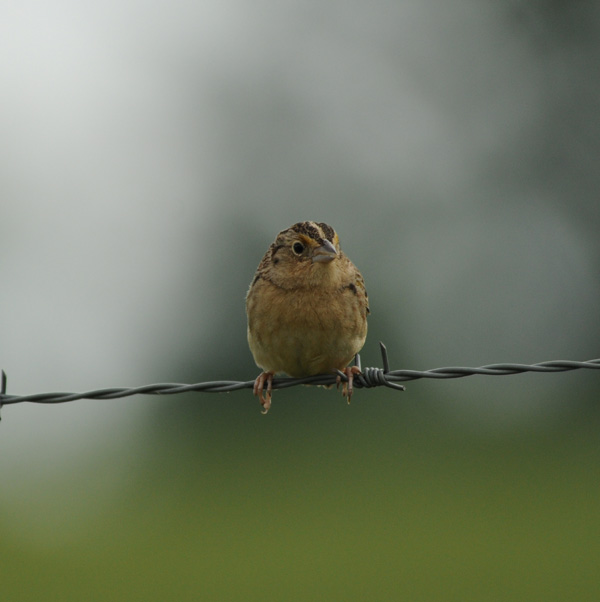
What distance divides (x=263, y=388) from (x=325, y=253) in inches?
35.1

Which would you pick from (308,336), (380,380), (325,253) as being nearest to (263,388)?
(308,336)

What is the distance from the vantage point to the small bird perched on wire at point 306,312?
6.47 metres

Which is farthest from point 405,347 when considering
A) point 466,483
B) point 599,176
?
point 599,176

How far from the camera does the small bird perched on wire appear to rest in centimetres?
647

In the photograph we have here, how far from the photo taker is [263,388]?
6.56 meters

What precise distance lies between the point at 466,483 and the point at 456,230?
15856 mm

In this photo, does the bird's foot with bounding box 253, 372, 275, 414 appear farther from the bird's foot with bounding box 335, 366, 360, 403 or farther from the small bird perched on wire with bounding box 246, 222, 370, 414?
the bird's foot with bounding box 335, 366, 360, 403

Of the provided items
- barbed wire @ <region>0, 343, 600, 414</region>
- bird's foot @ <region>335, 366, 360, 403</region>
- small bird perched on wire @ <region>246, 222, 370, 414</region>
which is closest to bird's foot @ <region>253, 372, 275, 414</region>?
small bird perched on wire @ <region>246, 222, 370, 414</region>

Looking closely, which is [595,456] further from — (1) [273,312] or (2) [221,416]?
(1) [273,312]

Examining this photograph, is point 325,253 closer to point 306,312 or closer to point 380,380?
point 306,312

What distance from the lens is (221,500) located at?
51.4 feet

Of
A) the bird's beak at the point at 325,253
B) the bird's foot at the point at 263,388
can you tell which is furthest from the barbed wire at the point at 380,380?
the bird's beak at the point at 325,253

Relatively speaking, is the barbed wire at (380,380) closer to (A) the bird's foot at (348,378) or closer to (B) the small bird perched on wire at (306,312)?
(A) the bird's foot at (348,378)

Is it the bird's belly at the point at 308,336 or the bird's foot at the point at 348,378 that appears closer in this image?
the bird's foot at the point at 348,378
